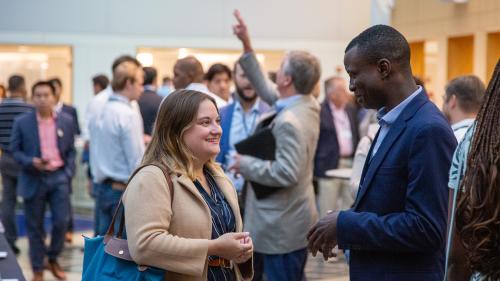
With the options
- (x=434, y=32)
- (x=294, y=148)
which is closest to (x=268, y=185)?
(x=294, y=148)

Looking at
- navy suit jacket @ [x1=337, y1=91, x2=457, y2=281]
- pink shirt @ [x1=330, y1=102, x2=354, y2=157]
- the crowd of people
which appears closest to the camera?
the crowd of people

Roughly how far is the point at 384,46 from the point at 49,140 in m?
6.10

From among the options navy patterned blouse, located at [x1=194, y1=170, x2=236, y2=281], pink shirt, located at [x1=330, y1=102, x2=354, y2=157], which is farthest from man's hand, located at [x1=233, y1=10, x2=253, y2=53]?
pink shirt, located at [x1=330, y1=102, x2=354, y2=157]

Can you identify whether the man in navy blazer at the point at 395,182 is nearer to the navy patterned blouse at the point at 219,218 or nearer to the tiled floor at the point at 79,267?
the navy patterned blouse at the point at 219,218

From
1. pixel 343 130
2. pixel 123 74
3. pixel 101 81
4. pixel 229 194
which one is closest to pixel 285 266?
pixel 229 194

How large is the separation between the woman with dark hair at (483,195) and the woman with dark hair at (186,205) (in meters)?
1.30

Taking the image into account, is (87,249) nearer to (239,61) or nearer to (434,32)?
(239,61)

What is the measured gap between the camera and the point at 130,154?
7.32m

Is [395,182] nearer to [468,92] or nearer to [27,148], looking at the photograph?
[468,92]

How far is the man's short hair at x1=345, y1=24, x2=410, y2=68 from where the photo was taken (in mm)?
3264

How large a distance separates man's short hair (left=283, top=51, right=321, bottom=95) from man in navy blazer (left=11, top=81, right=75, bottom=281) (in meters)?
3.58

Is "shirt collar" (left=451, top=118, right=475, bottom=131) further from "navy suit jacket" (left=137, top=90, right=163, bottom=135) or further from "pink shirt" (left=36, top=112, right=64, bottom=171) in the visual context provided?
"pink shirt" (left=36, top=112, right=64, bottom=171)

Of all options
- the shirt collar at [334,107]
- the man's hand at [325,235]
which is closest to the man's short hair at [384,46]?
the man's hand at [325,235]

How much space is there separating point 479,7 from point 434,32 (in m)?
1.86
